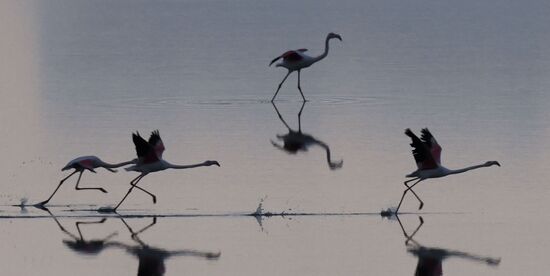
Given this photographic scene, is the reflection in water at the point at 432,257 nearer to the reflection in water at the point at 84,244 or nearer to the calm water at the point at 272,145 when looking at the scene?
the calm water at the point at 272,145

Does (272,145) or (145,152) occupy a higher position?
(272,145)

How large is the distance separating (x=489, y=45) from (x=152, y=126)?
535 inches

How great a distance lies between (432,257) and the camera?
13469 millimetres

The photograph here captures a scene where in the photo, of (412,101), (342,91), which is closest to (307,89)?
(342,91)

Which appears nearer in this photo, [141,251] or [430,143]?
[141,251]

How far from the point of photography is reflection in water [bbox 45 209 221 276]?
13.1 m

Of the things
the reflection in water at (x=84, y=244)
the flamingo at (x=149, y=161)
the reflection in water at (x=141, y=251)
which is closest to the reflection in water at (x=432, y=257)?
the reflection in water at (x=141, y=251)

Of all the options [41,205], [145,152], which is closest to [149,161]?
[145,152]

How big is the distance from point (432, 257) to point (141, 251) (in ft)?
7.62

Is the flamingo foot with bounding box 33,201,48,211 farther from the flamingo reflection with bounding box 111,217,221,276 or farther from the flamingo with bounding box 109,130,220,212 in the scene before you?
the flamingo reflection with bounding box 111,217,221,276

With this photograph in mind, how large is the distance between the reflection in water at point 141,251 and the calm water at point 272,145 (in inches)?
1.0

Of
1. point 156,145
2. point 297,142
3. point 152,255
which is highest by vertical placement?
point 297,142

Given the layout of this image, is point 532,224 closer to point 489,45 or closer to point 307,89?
point 307,89

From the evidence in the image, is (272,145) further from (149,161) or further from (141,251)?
(141,251)
